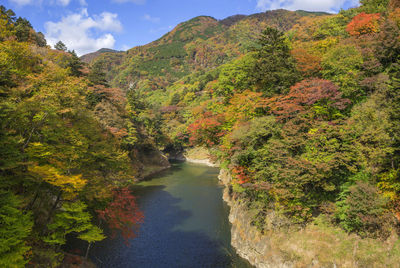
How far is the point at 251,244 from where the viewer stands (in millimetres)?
19391

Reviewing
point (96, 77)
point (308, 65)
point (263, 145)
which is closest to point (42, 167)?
point (263, 145)

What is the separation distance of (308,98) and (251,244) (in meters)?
13.6

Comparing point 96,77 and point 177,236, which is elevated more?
point 96,77

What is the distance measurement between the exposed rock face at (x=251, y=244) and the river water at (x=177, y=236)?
2.69ft

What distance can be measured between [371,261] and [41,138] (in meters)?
22.1

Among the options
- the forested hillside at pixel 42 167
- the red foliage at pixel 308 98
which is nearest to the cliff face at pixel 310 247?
the red foliage at pixel 308 98

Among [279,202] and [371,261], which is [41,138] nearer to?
[279,202]

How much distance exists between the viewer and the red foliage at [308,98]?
61.0ft

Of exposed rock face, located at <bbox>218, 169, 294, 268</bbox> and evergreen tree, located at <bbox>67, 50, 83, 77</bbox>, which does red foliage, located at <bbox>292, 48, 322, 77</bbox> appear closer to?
exposed rock face, located at <bbox>218, 169, 294, 268</bbox>

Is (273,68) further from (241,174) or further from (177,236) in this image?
(177,236)

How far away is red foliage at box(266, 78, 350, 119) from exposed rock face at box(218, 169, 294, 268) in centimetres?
1034

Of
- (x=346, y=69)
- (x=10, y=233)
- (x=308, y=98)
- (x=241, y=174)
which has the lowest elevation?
(x=241, y=174)

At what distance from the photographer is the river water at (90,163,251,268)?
1953cm

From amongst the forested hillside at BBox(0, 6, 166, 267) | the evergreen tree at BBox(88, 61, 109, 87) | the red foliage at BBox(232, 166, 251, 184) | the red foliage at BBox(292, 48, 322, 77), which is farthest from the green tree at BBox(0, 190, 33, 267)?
the evergreen tree at BBox(88, 61, 109, 87)
